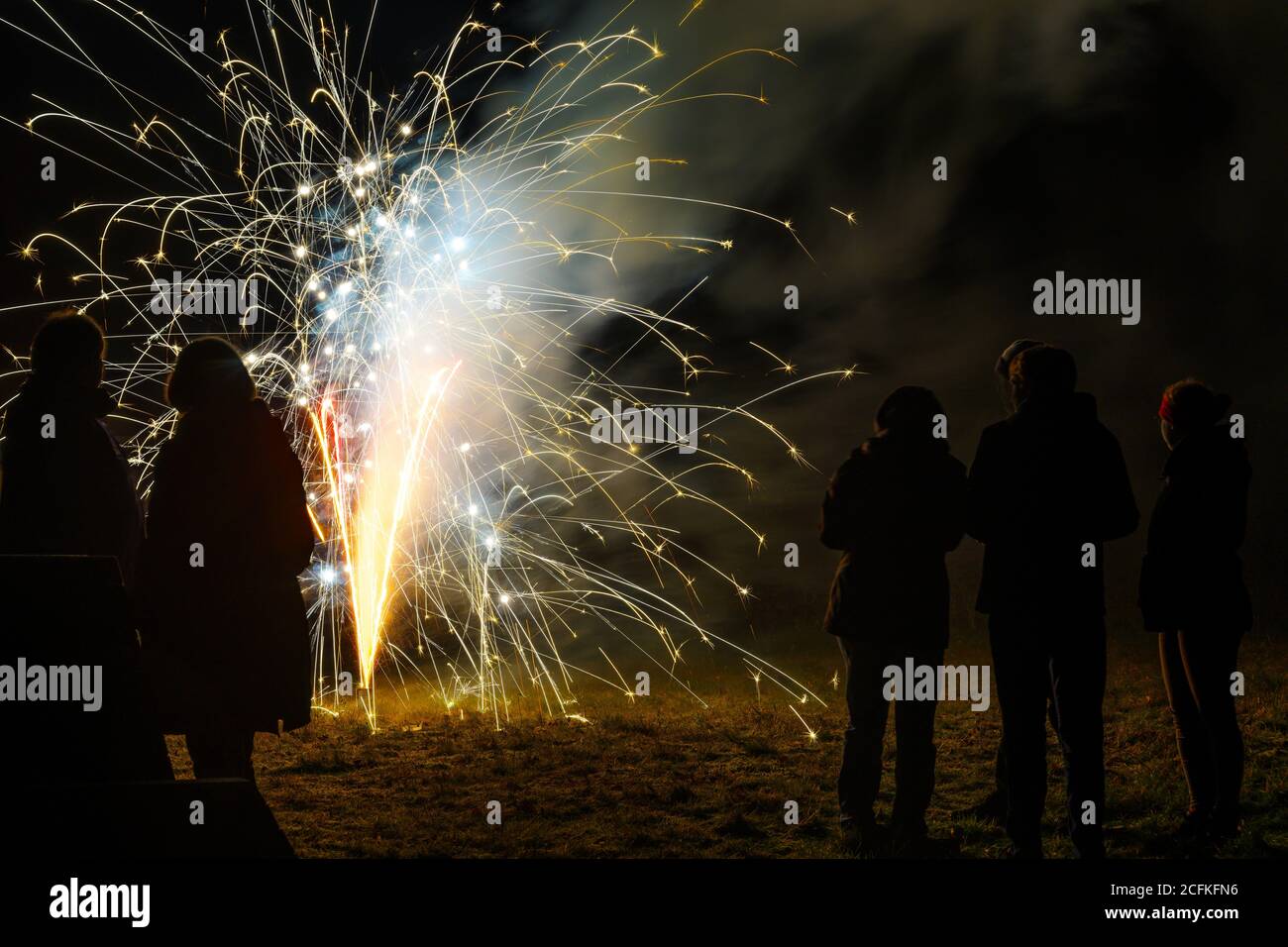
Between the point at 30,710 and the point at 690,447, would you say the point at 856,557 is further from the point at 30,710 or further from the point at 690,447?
the point at 30,710

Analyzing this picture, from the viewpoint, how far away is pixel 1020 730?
4055 mm

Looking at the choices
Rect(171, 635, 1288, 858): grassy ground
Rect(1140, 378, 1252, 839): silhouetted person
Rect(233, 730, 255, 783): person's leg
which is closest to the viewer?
Rect(233, 730, 255, 783): person's leg

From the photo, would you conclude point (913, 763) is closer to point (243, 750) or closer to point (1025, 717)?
point (1025, 717)

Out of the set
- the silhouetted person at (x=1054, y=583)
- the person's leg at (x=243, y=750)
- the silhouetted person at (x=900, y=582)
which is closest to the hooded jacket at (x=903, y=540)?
the silhouetted person at (x=900, y=582)

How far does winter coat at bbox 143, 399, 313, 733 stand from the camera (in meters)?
4.05

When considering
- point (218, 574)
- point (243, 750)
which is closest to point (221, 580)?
point (218, 574)

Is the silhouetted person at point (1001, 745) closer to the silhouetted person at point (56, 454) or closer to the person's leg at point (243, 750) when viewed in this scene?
the person's leg at point (243, 750)

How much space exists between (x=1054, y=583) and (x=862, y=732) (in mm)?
1080

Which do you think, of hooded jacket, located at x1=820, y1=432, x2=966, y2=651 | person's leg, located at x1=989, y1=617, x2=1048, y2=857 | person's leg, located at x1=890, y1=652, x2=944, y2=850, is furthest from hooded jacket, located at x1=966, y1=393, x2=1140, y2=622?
person's leg, located at x1=890, y1=652, x2=944, y2=850

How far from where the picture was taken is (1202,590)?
444 cm

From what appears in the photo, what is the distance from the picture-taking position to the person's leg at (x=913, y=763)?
14.0 ft

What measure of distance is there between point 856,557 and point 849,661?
49 cm

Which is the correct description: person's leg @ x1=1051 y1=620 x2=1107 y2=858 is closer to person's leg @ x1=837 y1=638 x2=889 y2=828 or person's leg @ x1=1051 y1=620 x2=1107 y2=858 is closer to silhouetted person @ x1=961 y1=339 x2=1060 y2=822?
silhouetted person @ x1=961 y1=339 x2=1060 y2=822

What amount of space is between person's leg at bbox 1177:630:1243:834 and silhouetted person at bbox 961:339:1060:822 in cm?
68
